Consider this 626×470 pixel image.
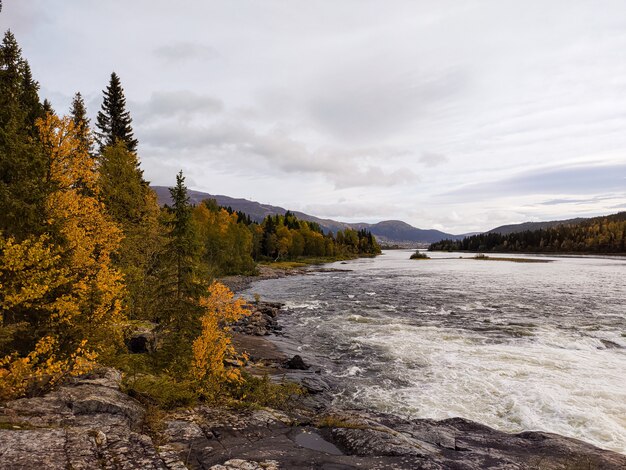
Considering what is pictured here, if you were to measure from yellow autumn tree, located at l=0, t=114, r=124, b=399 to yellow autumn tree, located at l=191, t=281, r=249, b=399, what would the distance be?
12.6 feet

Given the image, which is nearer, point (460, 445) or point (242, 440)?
point (242, 440)

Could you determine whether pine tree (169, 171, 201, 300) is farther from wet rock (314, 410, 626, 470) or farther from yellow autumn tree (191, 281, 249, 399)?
wet rock (314, 410, 626, 470)

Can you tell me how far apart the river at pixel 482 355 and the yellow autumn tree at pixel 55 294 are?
1269 centimetres

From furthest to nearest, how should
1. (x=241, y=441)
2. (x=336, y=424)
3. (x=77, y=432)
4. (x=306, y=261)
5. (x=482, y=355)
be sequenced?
1. (x=306, y=261)
2. (x=482, y=355)
3. (x=336, y=424)
4. (x=241, y=441)
5. (x=77, y=432)

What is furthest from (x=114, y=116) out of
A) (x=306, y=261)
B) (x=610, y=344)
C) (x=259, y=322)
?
(x=306, y=261)

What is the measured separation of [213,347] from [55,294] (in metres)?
6.82

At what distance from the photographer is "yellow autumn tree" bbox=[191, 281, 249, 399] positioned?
16.0 metres

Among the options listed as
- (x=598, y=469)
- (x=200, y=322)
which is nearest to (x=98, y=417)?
(x=200, y=322)

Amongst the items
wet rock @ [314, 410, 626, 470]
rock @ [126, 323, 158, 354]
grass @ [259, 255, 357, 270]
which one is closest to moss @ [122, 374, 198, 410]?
rock @ [126, 323, 158, 354]

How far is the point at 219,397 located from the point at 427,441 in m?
8.96

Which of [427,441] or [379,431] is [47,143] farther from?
[427,441]

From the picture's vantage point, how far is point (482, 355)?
25531mm

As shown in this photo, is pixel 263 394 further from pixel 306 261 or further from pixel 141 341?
pixel 306 261

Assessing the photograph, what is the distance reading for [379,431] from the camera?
13023 mm
